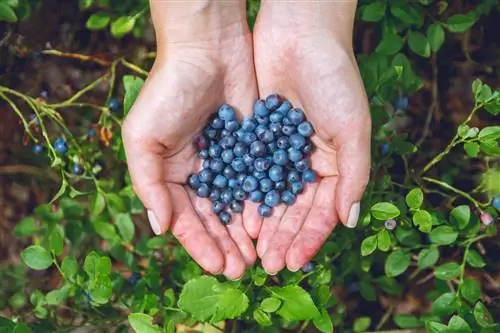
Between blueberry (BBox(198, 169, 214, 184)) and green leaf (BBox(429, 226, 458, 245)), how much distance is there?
1.33 ft

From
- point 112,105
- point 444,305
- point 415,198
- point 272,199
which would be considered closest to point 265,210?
point 272,199

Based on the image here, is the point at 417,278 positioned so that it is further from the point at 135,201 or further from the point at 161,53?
the point at 161,53

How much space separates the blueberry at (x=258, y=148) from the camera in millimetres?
1437

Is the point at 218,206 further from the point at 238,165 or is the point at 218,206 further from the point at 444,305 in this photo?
the point at 444,305

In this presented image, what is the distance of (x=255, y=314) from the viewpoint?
1.32 meters

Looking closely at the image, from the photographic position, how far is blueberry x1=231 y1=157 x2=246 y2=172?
1443 millimetres

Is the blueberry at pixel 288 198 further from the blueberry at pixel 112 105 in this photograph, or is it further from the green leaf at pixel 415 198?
the blueberry at pixel 112 105

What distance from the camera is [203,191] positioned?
1415 mm

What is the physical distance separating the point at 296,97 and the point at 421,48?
1.00ft

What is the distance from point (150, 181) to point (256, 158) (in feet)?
0.70

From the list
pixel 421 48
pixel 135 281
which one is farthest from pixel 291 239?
pixel 421 48

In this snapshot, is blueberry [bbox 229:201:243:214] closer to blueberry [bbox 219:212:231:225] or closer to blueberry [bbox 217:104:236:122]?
blueberry [bbox 219:212:231:225]

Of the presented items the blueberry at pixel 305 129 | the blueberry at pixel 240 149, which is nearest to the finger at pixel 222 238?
the blueberry at pixel 240 149

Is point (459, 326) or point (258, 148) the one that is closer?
point (459, 326)
